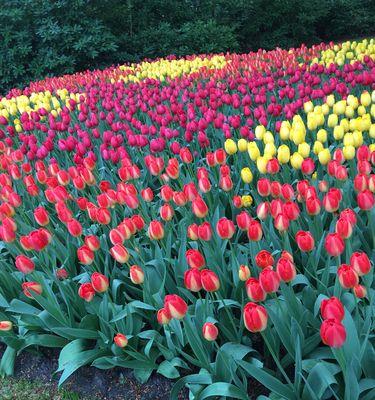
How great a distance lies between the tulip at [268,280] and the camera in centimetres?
176

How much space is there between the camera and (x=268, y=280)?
177cm

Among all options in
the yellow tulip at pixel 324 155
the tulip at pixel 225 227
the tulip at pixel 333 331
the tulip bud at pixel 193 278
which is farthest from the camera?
the yellow tulip at pixel 324 155

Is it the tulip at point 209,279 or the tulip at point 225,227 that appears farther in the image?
the tulip at point 225,227

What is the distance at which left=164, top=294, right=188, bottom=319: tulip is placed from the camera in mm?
1852

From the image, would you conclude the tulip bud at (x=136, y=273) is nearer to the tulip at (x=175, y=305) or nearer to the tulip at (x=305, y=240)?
the tulip at (x=175, y=305)

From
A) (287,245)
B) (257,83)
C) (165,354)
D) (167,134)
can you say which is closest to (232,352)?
(165,354)

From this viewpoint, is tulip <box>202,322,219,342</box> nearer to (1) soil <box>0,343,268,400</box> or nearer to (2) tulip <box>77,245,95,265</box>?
(1) soil <box>0,343,268,400</box>

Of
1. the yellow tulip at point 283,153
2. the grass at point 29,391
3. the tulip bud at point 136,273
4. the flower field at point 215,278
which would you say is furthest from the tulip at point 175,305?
the yellow tulip at point 283,153

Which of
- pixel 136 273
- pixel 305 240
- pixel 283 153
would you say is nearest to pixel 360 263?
pixel 305 240

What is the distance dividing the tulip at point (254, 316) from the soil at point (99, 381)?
58cm

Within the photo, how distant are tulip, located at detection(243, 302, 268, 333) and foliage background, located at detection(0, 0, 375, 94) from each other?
419 inches

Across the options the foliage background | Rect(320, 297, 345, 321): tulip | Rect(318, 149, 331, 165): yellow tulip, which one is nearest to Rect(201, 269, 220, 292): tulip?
Rect(320, 297, 345, 321): tulip

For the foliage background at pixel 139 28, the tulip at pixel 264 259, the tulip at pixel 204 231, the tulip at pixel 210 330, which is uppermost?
the foliage background at pixel 139 28

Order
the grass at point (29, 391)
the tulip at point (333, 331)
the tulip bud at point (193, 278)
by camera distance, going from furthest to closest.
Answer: the grass at point (29, 391), the tulip bud at point (193, 278), the tulip at point (333, 331)
